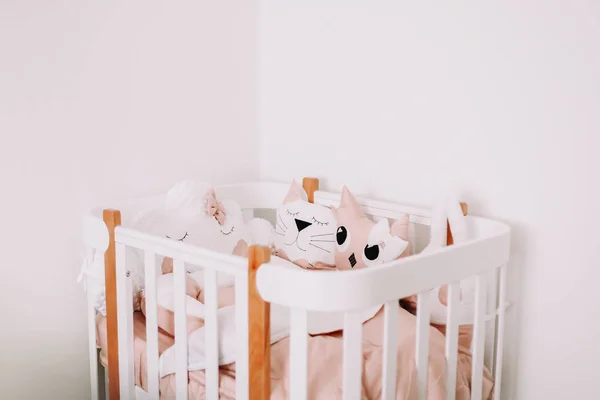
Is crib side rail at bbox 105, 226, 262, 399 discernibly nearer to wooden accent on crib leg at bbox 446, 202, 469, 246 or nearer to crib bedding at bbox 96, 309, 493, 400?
crib bedding at bbox 96, 309, 493, 400

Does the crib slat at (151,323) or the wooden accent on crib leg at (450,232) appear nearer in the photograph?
the crib slat at (151,323)

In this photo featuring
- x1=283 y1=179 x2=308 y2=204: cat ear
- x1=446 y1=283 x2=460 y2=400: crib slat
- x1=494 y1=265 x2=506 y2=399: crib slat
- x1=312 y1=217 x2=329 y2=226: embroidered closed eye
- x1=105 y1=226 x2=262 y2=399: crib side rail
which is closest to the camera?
x1=105 y1=226 x2=262 y2=399: crib side rail

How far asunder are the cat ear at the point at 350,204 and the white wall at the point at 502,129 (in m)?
0.16

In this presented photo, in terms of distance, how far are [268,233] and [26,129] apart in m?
0.73

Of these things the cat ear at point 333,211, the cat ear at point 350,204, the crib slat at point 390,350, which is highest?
the cat ear at point 350,204

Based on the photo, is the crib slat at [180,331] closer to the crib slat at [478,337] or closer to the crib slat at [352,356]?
the crib slat at [352,356]

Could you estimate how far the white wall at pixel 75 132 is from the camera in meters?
1.86

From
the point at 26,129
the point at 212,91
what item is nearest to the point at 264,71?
the point at 212,91

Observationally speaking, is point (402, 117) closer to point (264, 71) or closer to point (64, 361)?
point (264, 71)

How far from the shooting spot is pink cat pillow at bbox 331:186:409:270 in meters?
1.79

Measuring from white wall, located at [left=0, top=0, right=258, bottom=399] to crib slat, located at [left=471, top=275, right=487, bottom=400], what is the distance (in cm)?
100

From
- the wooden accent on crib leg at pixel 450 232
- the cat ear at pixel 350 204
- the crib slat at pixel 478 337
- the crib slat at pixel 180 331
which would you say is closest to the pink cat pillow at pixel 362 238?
the cat ear at pixel 350 204

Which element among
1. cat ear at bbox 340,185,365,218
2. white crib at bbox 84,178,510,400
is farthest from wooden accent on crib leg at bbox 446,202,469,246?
cat ear at bbox 340,185,365,218

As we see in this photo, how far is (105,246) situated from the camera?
5.79ft
